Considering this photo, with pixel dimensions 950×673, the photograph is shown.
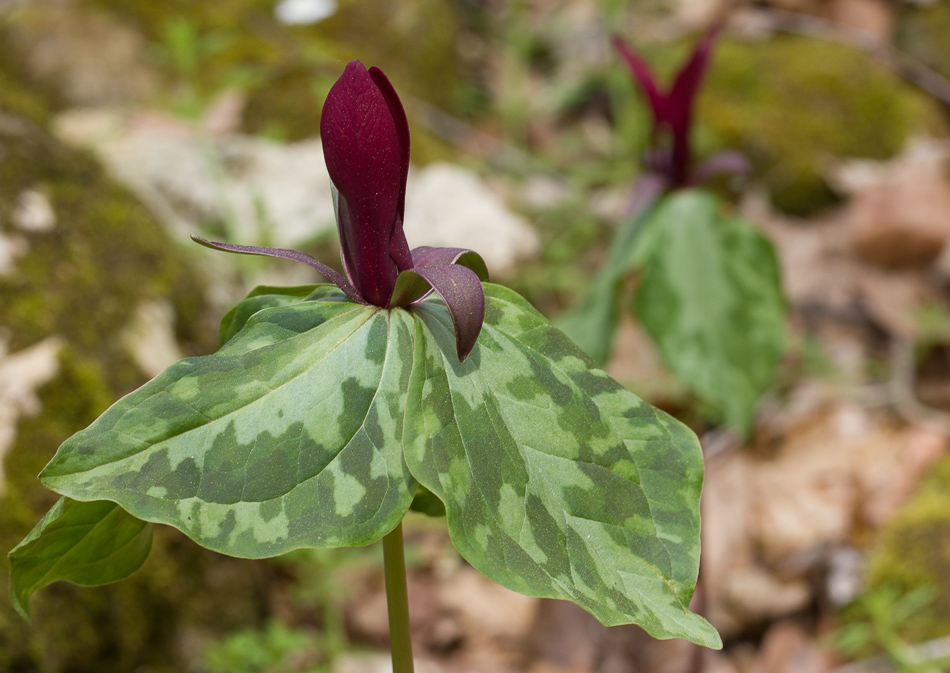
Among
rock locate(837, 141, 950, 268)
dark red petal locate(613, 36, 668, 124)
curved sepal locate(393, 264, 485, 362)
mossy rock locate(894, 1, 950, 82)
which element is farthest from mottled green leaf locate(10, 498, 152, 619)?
mossy rock locate(894, 1, 950, 82)

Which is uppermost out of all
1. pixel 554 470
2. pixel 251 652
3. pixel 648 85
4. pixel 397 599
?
pixel 648 85

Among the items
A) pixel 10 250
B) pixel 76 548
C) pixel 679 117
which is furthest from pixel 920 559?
pixel 10 250

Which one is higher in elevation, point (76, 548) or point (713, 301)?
point (76, 548)

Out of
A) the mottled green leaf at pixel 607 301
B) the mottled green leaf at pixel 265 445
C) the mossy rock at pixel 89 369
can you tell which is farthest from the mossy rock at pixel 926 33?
the mottled green leaf at pixel 265 445

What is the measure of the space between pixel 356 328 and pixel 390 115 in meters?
0.16

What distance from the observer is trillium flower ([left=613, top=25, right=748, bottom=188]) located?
1.34m

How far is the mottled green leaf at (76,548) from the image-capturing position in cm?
57

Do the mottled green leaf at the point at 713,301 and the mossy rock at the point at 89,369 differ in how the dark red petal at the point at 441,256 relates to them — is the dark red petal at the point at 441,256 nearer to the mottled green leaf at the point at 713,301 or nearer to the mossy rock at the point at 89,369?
the mottled green leaf at the point at 713,301

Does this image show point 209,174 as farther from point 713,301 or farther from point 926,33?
point 926,33

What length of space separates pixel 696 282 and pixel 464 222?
46.9 inches

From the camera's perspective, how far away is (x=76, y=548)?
2.05 ft

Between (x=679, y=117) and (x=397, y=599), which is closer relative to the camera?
(x=397, y=599)

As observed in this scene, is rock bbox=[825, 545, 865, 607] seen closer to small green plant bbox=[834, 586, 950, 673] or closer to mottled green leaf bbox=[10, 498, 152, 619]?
small green plant bbox=[834, 586, 950, 673]

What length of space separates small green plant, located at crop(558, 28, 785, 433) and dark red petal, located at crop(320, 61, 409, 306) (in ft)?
2.88
